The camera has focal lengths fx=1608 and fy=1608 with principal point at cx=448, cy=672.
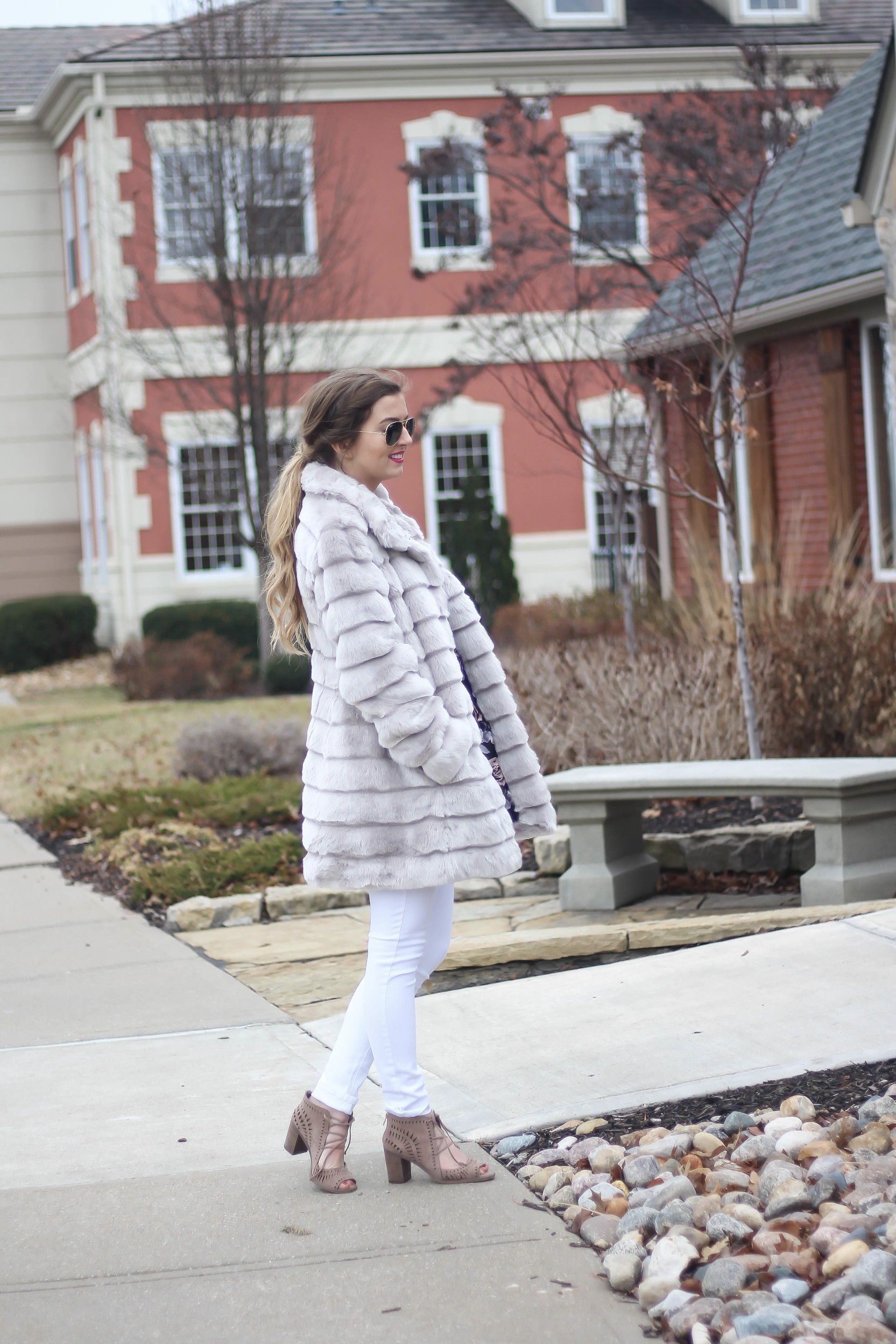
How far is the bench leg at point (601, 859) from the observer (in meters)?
6.90

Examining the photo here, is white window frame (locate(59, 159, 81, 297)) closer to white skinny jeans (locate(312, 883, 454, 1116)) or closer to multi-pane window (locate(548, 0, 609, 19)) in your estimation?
multi-pane window (locate(548, 0, 609, 19))

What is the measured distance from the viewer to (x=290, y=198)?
18.1 m

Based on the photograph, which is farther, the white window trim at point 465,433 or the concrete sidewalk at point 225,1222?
the white window trim at point 465,433

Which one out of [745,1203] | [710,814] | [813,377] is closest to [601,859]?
[710,814]

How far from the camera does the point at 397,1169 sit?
3.86 m

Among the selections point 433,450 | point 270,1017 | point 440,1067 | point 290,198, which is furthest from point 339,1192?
point 433,450

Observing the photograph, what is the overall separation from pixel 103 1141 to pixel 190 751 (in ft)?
22.4

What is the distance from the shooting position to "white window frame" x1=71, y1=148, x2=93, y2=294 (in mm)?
22891

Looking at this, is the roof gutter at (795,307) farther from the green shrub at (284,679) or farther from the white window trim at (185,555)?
the white window trim at (185,555)

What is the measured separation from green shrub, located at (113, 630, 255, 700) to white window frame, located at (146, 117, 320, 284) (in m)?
4.39

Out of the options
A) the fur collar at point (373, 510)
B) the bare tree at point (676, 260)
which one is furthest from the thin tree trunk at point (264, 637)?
the fur collar at point (373, 510)

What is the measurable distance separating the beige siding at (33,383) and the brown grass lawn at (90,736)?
546 centimetres

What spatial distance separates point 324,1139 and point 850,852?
125 inches

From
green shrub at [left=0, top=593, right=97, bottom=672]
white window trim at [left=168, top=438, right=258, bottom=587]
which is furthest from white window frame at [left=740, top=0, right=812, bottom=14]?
green shrub at [left=0, top=593, right=97, bottom=672]
